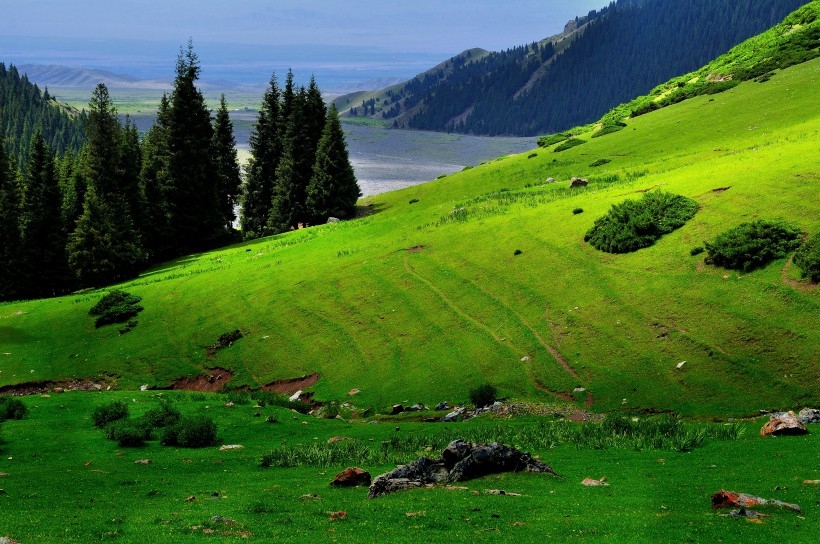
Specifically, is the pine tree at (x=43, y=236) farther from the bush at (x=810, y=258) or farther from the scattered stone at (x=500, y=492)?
the scattered stone at (x=500, y=492)

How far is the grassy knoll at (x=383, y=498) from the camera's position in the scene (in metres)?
15.9

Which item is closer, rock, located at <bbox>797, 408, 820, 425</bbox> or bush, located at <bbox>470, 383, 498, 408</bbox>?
rock, located at <bbox>797, 408, 820, 425</bbox>

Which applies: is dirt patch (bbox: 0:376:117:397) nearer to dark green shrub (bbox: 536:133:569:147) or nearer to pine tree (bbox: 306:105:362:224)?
pine tree (bbox: 306:105:362:224)

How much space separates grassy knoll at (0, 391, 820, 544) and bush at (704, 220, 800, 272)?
12212 millimetres

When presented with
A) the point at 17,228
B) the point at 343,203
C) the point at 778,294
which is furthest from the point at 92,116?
the point at 778,294

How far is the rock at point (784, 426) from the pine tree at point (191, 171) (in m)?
81.2

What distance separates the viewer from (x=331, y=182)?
9412 centimetres

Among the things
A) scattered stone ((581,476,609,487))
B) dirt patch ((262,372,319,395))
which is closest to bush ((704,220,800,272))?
scattered stone ((581,476,609,487))

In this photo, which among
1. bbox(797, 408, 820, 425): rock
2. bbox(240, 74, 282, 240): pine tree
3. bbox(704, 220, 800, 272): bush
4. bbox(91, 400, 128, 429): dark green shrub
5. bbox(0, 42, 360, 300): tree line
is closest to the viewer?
bbox(797, 408, 820, 425): rock

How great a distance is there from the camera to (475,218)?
5838 cm

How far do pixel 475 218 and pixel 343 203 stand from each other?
38.7 meters

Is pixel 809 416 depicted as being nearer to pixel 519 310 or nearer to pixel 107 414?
pixel 519 310

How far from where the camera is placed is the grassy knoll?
15.9 m

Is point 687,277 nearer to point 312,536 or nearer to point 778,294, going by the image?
point 778,294
